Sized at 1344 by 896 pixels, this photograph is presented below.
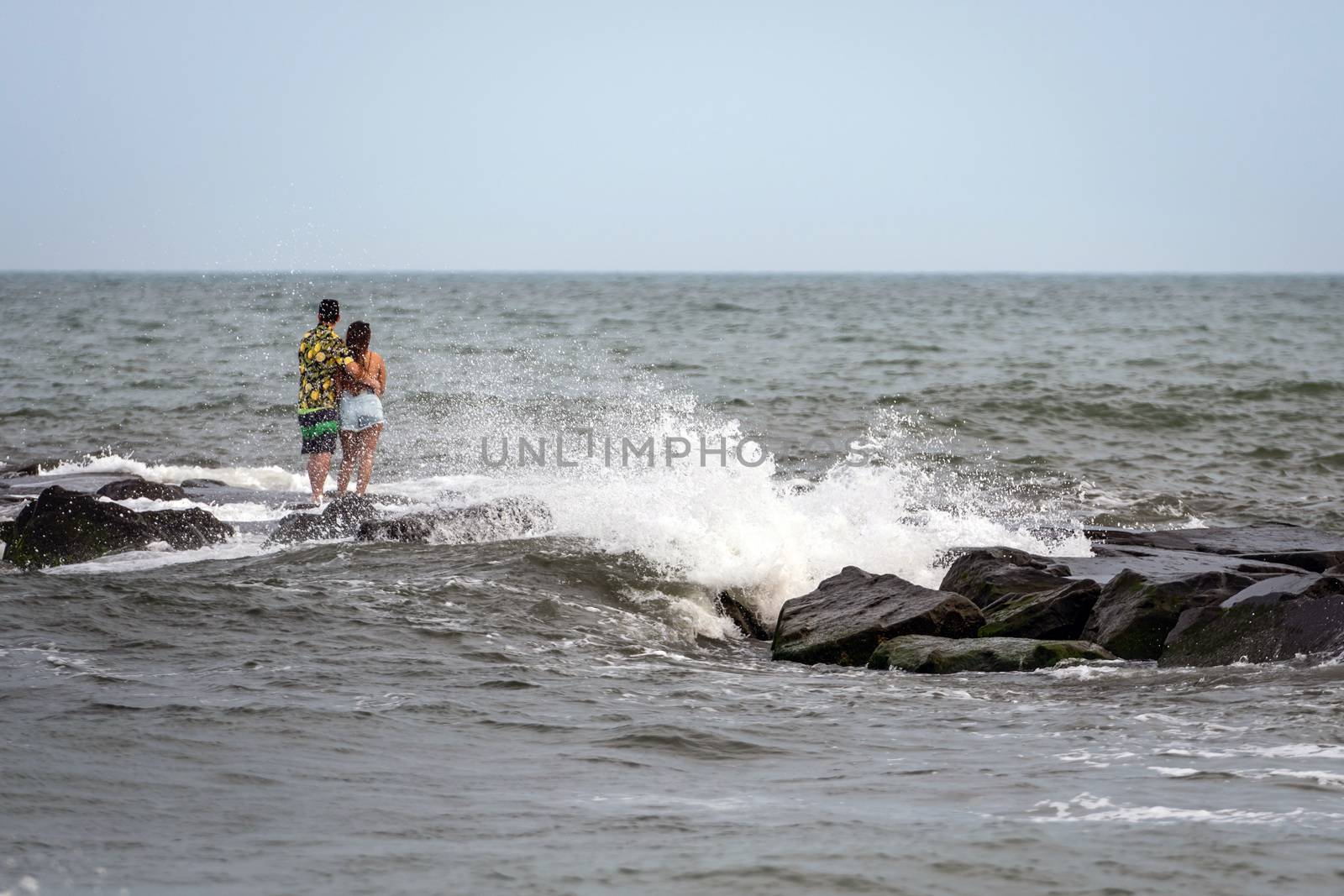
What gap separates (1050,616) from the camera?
739 cm

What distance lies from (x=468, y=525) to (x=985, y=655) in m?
4.47

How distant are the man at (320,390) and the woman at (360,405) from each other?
7cm

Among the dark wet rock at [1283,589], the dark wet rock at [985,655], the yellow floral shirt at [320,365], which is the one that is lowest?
the dark wet rock at [985,655]

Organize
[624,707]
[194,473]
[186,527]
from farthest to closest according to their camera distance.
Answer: [194,473] < [186,527] < [624,707]

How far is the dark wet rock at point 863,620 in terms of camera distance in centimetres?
711

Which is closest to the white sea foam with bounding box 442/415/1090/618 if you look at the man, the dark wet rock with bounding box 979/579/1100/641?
the man

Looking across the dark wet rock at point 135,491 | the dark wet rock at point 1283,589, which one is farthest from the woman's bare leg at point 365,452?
the dark wet rock at point 1283,589

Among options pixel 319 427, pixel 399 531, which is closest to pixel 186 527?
pixel 399 531

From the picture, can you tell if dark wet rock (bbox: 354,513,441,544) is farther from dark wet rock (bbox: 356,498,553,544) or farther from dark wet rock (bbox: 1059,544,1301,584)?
dark wet rock (bbox: 1059,544,1301,584)

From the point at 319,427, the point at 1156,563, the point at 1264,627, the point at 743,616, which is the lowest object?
the point at 743,616

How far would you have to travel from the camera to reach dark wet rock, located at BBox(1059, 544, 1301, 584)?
839 centimetres

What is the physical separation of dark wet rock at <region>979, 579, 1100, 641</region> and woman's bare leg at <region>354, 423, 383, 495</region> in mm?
5744

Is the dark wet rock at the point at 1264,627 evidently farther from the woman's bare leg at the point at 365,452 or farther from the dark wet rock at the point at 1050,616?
the woman's bare leg at the point at 365,452

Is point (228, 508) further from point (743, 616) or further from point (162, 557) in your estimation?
point (743, 616)
